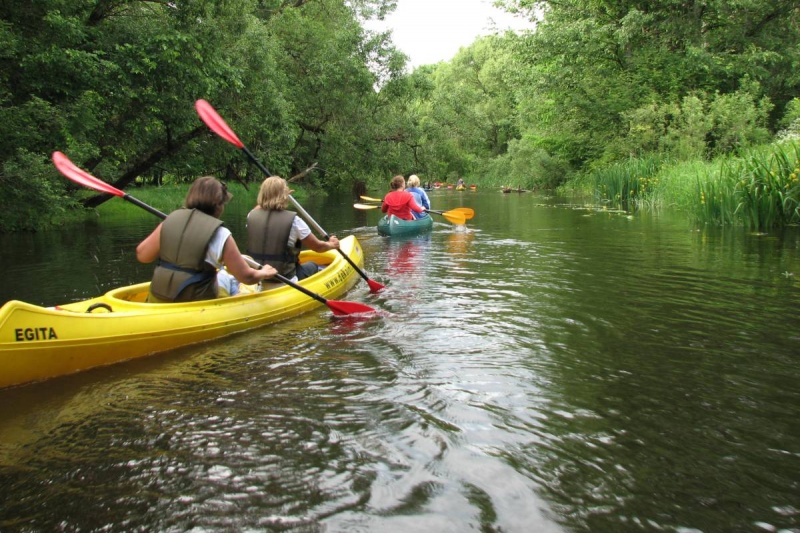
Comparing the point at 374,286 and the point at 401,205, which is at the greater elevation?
the point at 401,205

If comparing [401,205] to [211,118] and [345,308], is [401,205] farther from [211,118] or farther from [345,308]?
[345,308]

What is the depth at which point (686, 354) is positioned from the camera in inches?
167

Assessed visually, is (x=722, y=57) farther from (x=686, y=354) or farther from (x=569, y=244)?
(x=686, y=354)

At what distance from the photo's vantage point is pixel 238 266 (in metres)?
4.73

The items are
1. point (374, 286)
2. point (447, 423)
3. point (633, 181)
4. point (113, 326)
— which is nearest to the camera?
point (447, 423)

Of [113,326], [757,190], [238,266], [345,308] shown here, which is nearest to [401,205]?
[757,190]

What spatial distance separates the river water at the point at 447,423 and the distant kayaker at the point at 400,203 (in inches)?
223

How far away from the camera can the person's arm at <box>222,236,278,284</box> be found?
4.65 m

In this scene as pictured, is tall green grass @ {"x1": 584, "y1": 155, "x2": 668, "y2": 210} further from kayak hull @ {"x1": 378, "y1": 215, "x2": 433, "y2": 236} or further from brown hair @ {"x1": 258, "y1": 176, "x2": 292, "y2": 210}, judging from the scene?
brown hair @ {"x1": 258, "y1": 176, "x2": 292, "y2": 210}

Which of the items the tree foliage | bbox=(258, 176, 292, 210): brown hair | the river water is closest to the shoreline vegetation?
the tree foliage

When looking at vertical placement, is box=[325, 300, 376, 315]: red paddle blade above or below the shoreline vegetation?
below

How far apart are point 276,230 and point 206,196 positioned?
1.38 m

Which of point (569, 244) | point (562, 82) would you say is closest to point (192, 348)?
point (569, 244)

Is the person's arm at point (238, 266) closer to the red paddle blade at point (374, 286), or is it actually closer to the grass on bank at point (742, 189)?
the red paddle blade at point (374, 286)
